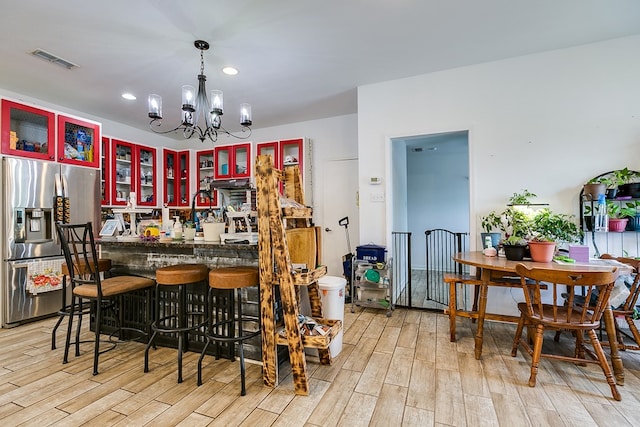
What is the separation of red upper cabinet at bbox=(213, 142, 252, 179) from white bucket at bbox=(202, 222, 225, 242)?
302cm

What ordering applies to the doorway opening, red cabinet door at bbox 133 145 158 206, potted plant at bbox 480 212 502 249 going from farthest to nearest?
the doorway opening < red cabinet door at bbox 133 145 158 206 < potted plant at bbox 480 212 502 249

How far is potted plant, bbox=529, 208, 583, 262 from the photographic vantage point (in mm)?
2489

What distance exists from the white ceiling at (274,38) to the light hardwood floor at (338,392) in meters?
2.80

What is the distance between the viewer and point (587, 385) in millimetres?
2041

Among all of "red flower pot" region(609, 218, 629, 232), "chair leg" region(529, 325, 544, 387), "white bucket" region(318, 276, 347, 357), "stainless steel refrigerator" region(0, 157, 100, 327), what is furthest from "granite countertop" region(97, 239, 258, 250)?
"red flower pot" region(609, 218, 629, 232)

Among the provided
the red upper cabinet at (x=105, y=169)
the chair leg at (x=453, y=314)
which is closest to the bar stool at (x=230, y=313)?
the chair leg at (x=453, y=314)

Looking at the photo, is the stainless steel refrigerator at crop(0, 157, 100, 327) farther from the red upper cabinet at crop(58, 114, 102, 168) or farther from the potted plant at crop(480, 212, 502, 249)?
the potted plant at crop(480, 212, 502, 249)

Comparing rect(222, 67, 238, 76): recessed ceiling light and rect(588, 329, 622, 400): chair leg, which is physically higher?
rect(222, 67, 238, 76): recessed ceiling light

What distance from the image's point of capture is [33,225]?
3.41 m

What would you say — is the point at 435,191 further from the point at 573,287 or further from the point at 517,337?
the point at 573,287

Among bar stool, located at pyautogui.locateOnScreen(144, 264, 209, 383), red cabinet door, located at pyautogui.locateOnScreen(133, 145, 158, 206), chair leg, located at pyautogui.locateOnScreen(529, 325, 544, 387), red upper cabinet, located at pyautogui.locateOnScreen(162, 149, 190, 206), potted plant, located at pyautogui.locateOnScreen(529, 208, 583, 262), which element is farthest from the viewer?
red upper cabinet, located at pyautogui.locateOnScreen(162, 149, 190, 206)

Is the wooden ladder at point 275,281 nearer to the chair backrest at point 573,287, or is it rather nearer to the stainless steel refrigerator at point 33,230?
the chair backrest at point 573,287

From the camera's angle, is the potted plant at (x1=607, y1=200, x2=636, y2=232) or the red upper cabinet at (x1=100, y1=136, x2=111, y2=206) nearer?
the potted plant at (x1=607, y1=200, x2=636, y2=232)

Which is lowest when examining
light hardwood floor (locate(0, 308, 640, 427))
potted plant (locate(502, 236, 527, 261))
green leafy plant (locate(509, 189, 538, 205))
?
light hardwood floor (locate(0, 308, 640, 427))
